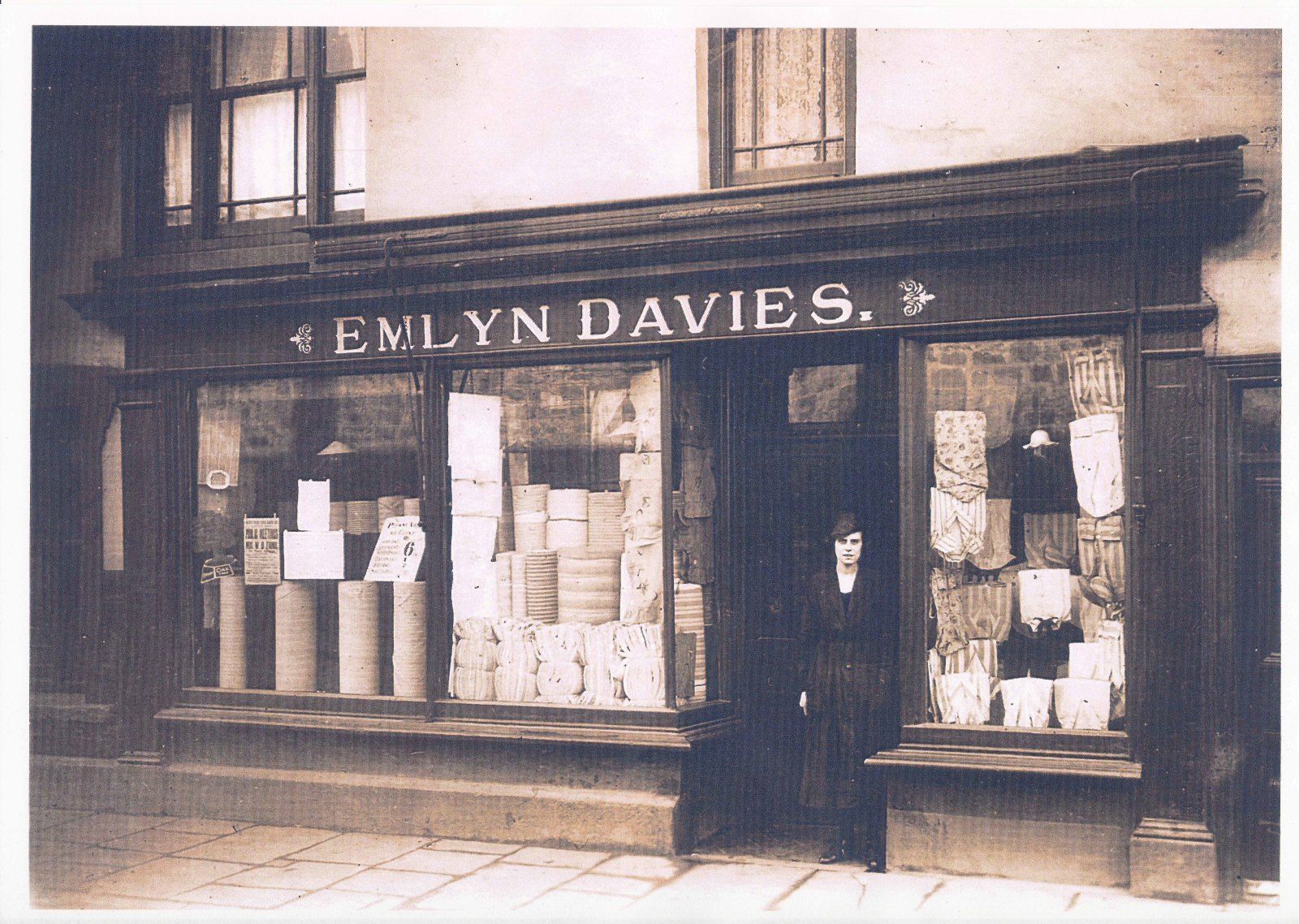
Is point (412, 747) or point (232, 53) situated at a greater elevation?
point (232, 53)

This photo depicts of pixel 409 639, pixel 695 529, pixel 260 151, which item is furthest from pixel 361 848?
pixel 260 151

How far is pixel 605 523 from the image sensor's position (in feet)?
26.7

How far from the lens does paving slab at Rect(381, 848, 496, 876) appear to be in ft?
24.0

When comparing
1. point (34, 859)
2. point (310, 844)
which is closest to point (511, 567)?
point (310, 844)

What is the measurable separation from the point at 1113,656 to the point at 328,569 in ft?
16.1

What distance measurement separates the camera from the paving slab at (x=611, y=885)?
6840mm

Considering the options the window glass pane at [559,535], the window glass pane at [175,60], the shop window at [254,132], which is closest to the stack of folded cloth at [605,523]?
the window glass pane at [559,535]

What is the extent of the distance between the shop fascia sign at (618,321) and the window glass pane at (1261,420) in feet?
5.59

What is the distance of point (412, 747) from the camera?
825cm

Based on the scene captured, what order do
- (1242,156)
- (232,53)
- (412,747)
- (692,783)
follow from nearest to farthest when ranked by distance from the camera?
(1242,156), (692,783), (412,747), (232,53)

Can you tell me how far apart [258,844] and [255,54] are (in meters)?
5.23

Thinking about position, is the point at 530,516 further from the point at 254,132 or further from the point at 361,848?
the point at 254,132

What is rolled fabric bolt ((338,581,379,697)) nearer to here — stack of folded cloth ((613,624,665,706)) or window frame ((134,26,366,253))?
stack of folded cloth ((613,624,665,706))

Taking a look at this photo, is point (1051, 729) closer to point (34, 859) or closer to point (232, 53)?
point (34, 859)
